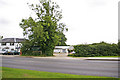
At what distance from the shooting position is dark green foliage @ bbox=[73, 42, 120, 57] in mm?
35219

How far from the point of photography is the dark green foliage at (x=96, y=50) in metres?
35.2

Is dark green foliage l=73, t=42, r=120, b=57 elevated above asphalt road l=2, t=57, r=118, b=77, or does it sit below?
above

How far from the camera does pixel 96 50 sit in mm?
35625

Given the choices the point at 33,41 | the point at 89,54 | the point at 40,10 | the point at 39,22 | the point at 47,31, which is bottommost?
the point at 89,54

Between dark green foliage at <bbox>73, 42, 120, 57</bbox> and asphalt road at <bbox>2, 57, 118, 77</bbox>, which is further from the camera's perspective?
dark green foliage at <bbox>73, 42, 120, 57</bbox>

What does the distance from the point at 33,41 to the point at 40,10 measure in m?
9.02

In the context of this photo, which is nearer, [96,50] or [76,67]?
[76,67]

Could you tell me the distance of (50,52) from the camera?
40.3 m

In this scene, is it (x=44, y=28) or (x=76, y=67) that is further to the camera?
(x=44, y=28)

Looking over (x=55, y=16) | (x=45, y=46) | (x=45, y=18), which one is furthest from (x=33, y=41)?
(x=55, y=16)

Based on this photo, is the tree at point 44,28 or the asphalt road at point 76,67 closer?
the asphalt road at point 76,67

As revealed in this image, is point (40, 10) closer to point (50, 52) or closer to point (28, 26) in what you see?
point (28, 26)

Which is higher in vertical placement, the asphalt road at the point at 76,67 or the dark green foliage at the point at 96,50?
the dark green foliage at the point at 96,50

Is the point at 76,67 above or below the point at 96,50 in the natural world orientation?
below
